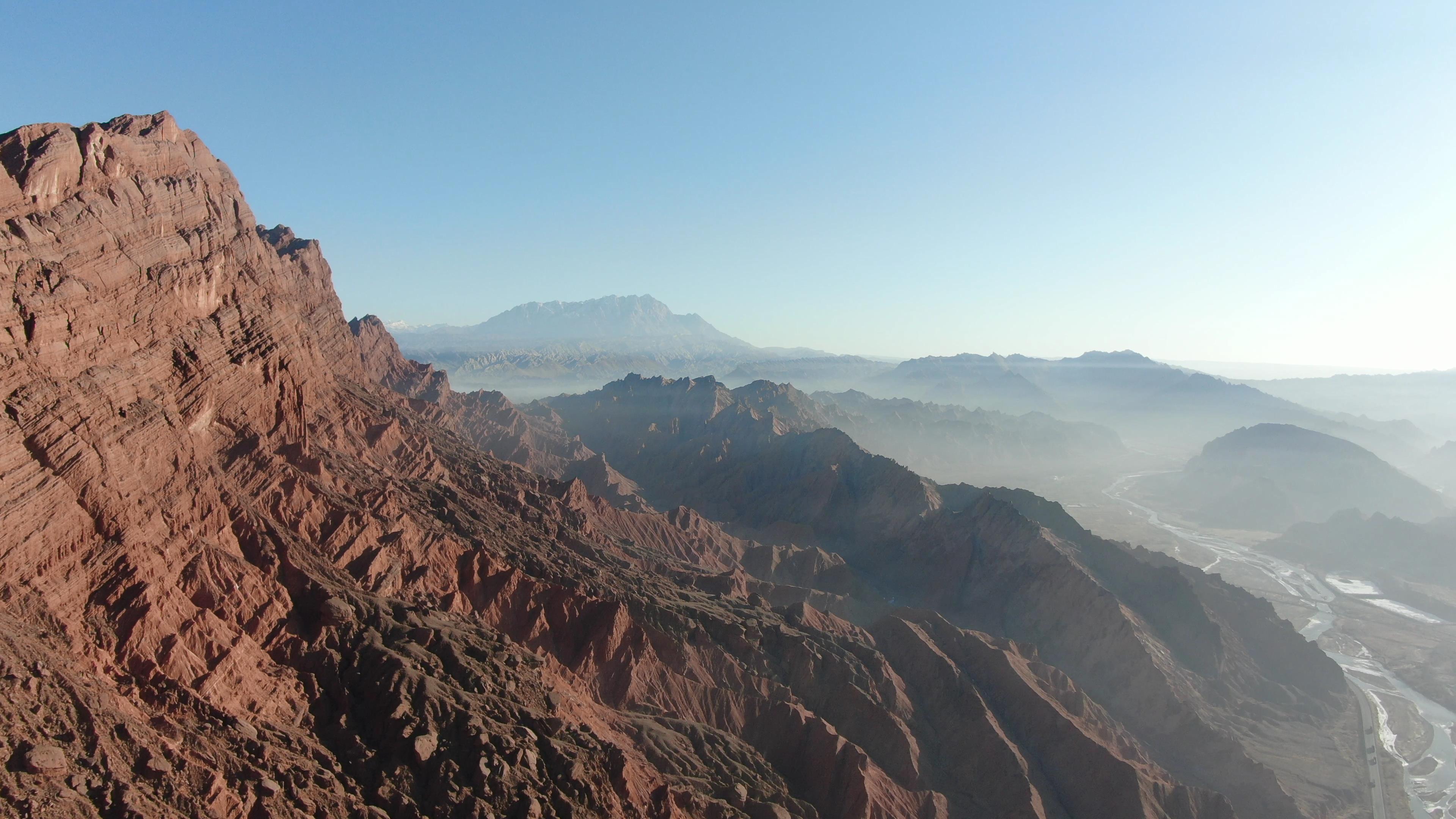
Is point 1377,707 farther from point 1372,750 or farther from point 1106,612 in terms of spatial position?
point 1106,612

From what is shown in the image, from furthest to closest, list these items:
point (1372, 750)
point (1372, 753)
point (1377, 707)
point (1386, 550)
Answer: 1. point (1386, 550)
2. point (1377, 707)
3. point (1372, 750)
4. point (1372, 753)

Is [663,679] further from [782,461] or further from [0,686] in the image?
[782,461]

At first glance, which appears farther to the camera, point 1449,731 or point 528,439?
point 528,439

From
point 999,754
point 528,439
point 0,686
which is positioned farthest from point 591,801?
point 528,439

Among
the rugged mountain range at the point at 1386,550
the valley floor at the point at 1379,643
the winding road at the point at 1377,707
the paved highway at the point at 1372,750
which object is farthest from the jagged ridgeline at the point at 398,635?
the rugged mountain range at the point at 1386,550

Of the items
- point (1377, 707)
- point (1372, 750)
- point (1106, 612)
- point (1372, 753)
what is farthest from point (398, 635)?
point (1377, 707)

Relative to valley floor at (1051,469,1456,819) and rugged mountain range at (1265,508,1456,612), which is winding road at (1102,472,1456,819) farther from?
rugged mountain range at (1265,508,1456,612)

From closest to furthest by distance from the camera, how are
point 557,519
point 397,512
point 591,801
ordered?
1. point 591,801
2. point 397,512
3. point 557,519
